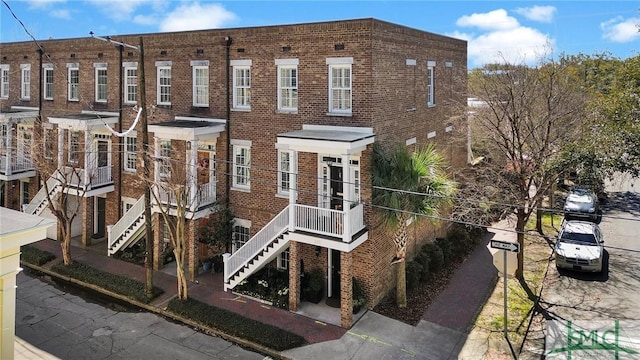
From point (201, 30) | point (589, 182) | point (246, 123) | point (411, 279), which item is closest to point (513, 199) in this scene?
point (589, 182)

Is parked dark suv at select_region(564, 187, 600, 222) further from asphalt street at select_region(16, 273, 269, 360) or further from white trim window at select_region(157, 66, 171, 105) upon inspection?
white trim window at select_region(157, 66, 171, 105)

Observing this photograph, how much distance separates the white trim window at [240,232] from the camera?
1912 centimetres

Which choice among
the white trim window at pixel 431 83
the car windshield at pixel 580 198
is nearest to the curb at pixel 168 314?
the white trim window at pixel 431 83

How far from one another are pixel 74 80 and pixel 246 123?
11.5 m

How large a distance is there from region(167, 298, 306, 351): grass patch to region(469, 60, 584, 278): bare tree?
861cm

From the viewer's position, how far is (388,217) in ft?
49.9

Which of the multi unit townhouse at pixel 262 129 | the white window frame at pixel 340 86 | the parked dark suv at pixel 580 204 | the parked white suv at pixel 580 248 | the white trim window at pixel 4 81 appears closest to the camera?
the multi unit townhouse at pixel 262 129

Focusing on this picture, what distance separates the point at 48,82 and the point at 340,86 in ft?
58.1

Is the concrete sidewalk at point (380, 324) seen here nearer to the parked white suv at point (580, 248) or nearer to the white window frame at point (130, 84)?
the parked white suv at point (580, 248)

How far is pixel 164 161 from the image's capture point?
19.7m

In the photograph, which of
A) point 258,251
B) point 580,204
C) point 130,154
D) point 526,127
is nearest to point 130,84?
point 130,154

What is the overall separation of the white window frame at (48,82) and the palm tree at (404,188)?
1910 cm

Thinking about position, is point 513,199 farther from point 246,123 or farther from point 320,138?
point 246,123

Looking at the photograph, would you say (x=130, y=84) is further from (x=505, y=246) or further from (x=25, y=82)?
(x=505, y=246)
